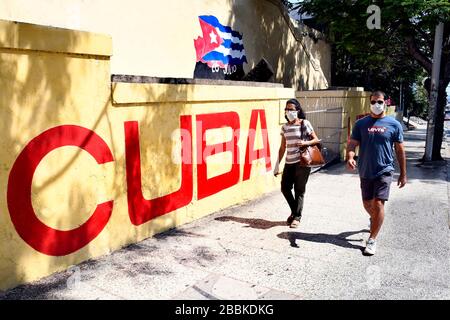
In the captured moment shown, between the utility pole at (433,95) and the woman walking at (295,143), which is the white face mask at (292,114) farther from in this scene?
the utility pole at (433,95)

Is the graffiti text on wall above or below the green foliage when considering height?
below

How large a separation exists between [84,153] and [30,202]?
712 mm

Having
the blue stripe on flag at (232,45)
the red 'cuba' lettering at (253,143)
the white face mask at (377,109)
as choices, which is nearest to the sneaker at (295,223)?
the red 'cuba' lettering at (253,143)

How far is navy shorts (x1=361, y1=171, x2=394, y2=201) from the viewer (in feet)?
14.8

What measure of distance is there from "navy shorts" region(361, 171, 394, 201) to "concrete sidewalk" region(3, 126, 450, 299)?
69 cm

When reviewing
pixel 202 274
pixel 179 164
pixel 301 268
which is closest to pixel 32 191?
pixel 202 274

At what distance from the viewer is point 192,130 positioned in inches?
223

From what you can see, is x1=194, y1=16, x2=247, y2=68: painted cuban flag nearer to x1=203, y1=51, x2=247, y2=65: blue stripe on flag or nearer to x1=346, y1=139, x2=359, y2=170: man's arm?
x1=203, y1=51, x2=247, y2=65: blue stripe on flag

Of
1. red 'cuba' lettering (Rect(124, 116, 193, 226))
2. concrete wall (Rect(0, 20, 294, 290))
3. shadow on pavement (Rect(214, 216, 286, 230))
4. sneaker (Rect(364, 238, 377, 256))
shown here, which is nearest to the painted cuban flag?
concrete wall (Rect(0, 20, 294, 290))

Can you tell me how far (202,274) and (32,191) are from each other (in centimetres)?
177

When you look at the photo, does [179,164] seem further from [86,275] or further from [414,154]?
[414,154]

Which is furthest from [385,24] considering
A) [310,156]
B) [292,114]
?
[310,156]

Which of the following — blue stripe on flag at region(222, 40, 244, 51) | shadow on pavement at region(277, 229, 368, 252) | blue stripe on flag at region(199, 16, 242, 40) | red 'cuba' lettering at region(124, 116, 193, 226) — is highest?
Result: blue stripe on flag at region(199, 16, 242, 40)

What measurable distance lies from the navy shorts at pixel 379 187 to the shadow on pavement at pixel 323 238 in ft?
2.32
